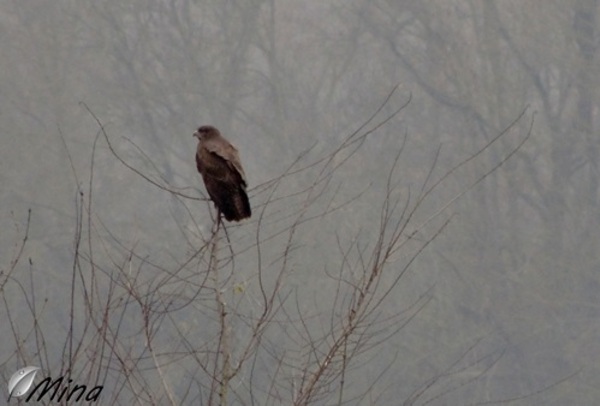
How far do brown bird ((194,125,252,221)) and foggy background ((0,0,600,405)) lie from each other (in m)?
9.94

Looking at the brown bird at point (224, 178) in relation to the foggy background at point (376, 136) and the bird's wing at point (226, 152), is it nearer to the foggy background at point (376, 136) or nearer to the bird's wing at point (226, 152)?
the bird's wing at point (226, 152)

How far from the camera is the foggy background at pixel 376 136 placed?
16.7 meters

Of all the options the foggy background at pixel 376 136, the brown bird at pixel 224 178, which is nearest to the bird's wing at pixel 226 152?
the brown bird at pixel 224 178

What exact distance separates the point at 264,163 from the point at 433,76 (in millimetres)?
2625

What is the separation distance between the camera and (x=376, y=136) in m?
18.0

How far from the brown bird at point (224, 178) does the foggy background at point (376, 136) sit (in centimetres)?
994

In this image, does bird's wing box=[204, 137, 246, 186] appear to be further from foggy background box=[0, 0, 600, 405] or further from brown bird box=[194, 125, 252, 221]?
foggy background box=[0, 0, 600, 405]

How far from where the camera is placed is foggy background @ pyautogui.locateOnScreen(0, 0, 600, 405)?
16.7 metres

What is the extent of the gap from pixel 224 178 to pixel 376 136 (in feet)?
Answer: 40.0

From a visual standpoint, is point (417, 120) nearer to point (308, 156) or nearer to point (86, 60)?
point (308, 156)

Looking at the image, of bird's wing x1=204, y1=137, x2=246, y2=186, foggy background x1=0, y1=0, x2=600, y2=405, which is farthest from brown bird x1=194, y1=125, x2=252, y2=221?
foggy background x1=0, y1=0, x2=600, y2=405

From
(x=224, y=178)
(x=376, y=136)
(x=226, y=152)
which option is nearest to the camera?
(x=224, y=178)

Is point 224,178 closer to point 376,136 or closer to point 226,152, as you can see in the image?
point 226,152

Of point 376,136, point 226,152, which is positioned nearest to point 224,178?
point 226,152
